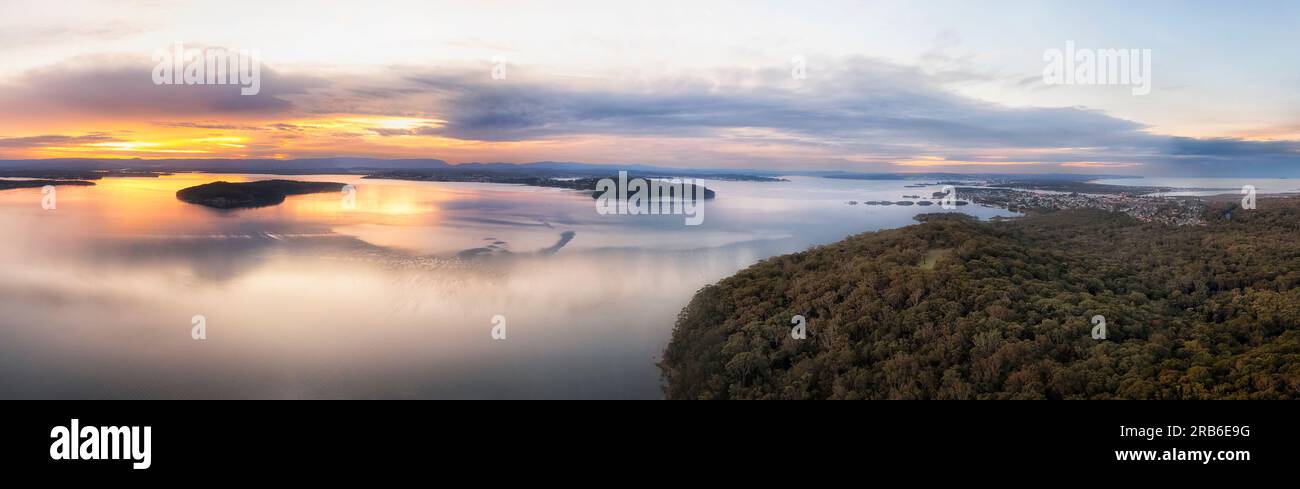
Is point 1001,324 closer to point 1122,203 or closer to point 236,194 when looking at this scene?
point 1122,203

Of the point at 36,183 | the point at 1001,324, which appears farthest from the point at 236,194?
the point at 1001,324

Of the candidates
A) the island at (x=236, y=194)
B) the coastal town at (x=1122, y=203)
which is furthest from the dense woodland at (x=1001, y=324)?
the island at (x=236, y=194)

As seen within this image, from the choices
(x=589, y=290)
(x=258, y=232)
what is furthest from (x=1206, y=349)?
(x=258, y=232)

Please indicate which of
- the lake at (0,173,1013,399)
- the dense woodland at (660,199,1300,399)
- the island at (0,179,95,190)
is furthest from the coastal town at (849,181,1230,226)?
the island at (0,179,95,190)

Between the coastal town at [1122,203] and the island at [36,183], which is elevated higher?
the island at [36,183]

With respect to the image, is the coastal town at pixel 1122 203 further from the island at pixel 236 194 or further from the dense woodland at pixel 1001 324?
the island at pixel 236 194

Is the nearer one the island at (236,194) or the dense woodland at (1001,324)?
the dense woodland at (1001,324)

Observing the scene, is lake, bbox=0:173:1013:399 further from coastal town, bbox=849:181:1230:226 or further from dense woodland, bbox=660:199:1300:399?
coastal town, bbox=849:181:1230:226
